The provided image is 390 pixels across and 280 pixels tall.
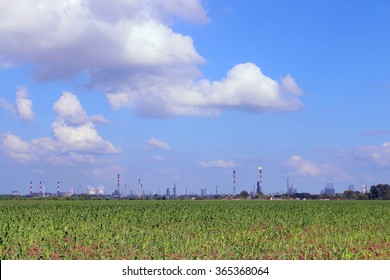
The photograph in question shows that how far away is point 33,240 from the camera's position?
22594 millimetres

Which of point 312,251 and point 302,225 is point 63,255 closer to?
point 312,251

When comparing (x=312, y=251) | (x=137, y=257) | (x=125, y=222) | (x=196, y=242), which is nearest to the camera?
(x=137, y=257)

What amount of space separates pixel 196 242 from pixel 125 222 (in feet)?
39.2

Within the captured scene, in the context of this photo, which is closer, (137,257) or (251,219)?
(137,257)

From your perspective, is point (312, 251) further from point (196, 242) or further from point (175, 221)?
point (175, 221)

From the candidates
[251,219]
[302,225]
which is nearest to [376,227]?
[302,225]

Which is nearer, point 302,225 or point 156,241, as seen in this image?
point 156,241

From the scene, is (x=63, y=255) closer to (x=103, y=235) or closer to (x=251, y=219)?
(x=103, y=235)

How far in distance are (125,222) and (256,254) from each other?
1532cm

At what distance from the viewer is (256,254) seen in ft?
64.3

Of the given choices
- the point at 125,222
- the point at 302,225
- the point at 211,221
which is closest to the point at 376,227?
the point at 302,225

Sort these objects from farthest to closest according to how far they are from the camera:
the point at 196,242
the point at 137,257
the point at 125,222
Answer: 1. the point at 125,222
2. the point at 196,242
3. the point at 137,257

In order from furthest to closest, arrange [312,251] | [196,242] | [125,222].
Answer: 1. [125,222]
2. [196,242]
3. [312,251]

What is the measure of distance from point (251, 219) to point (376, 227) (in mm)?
8102
